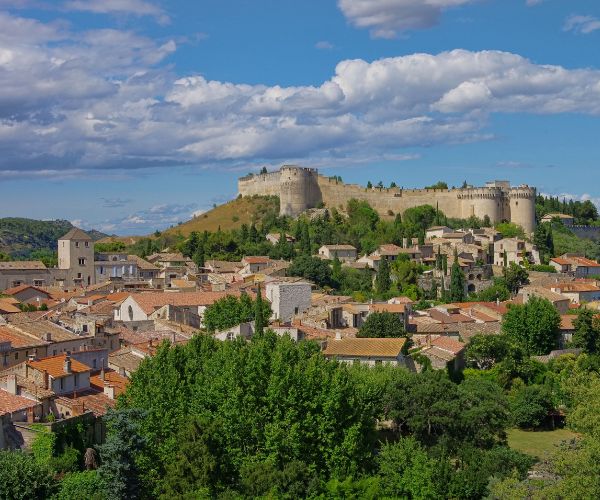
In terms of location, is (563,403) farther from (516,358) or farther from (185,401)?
(185,401)

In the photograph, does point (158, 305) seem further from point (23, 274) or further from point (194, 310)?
point (23, 274)

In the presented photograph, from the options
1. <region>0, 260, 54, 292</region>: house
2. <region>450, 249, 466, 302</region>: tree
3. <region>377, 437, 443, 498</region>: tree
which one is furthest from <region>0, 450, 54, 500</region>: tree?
<region>450, 249, 466, 302</region>: tree

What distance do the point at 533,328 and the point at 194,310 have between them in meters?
20.5

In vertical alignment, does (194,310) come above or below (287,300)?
below

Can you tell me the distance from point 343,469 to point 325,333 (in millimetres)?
19182

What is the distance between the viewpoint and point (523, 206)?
106188mm

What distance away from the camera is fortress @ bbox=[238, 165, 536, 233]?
10675cm

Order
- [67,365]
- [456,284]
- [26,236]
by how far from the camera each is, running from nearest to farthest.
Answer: [67,365]
[456,284]
[26,236]

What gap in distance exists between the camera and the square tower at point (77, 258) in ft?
253

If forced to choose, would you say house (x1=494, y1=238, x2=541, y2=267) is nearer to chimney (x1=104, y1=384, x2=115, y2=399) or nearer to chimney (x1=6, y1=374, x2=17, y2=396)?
chimney (x1=104, y1=384, x2=115, y2=399)

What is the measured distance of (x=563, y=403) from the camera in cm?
4591

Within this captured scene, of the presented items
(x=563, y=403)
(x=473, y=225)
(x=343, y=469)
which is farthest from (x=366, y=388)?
(x=473, y=225)

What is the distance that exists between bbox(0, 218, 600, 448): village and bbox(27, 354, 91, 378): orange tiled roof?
70mm

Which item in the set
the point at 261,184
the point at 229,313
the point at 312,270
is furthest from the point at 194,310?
the point at 261,184
